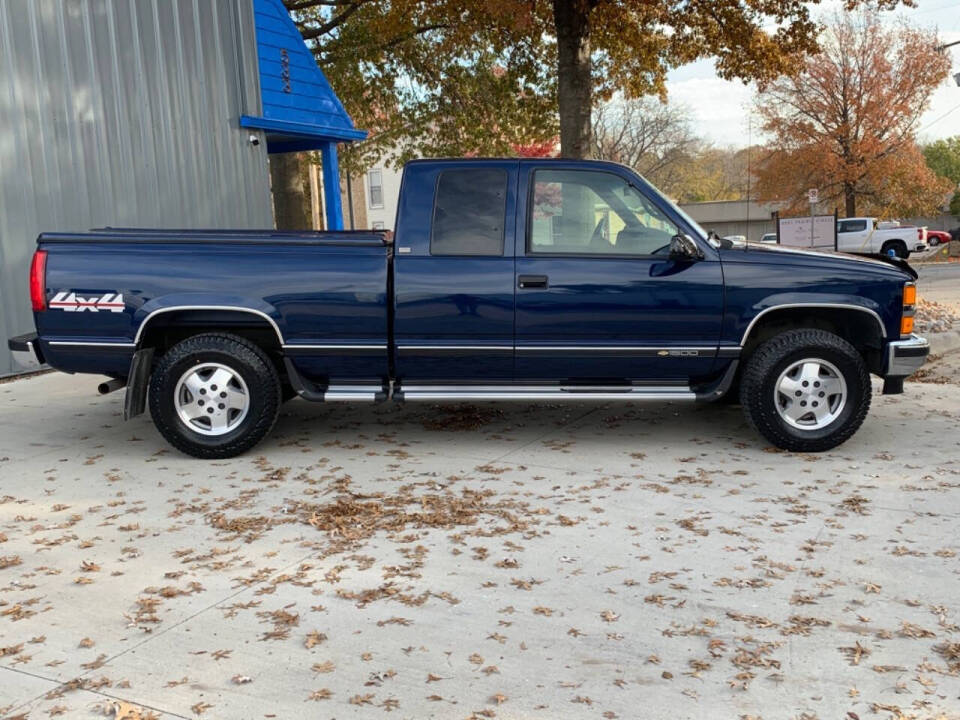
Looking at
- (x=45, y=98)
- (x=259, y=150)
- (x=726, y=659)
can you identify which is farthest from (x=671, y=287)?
(x=259, y=150)

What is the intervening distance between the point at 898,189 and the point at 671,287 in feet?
105

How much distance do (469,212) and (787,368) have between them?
2.39 m

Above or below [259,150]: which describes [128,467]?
below

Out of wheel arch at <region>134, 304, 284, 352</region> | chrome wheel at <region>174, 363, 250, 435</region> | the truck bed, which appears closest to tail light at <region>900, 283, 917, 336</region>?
the truck bed

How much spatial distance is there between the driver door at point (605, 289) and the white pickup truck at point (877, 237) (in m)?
30.5

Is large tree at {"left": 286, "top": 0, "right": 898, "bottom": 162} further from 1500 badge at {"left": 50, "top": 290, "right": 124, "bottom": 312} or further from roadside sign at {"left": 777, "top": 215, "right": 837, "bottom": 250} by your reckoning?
1500 badge at {"left": 50, "top": 290, "right": 124, "bottom": 312}

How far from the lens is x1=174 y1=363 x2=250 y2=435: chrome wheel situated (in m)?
6.21

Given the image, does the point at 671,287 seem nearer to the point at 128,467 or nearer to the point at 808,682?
the point at 808,682

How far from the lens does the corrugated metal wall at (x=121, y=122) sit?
31.7ft

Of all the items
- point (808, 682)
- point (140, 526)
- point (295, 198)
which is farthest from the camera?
point (295, 198)

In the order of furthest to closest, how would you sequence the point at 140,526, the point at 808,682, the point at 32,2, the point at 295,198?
the point at 295,198 < the point at 32,2 < the point at 140,526 < the point at 808,682

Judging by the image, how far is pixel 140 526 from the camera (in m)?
5.03

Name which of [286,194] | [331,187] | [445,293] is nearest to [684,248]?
[445,293]

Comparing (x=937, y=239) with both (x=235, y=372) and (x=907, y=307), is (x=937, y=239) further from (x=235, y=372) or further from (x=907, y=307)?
(x=235, y=372)
